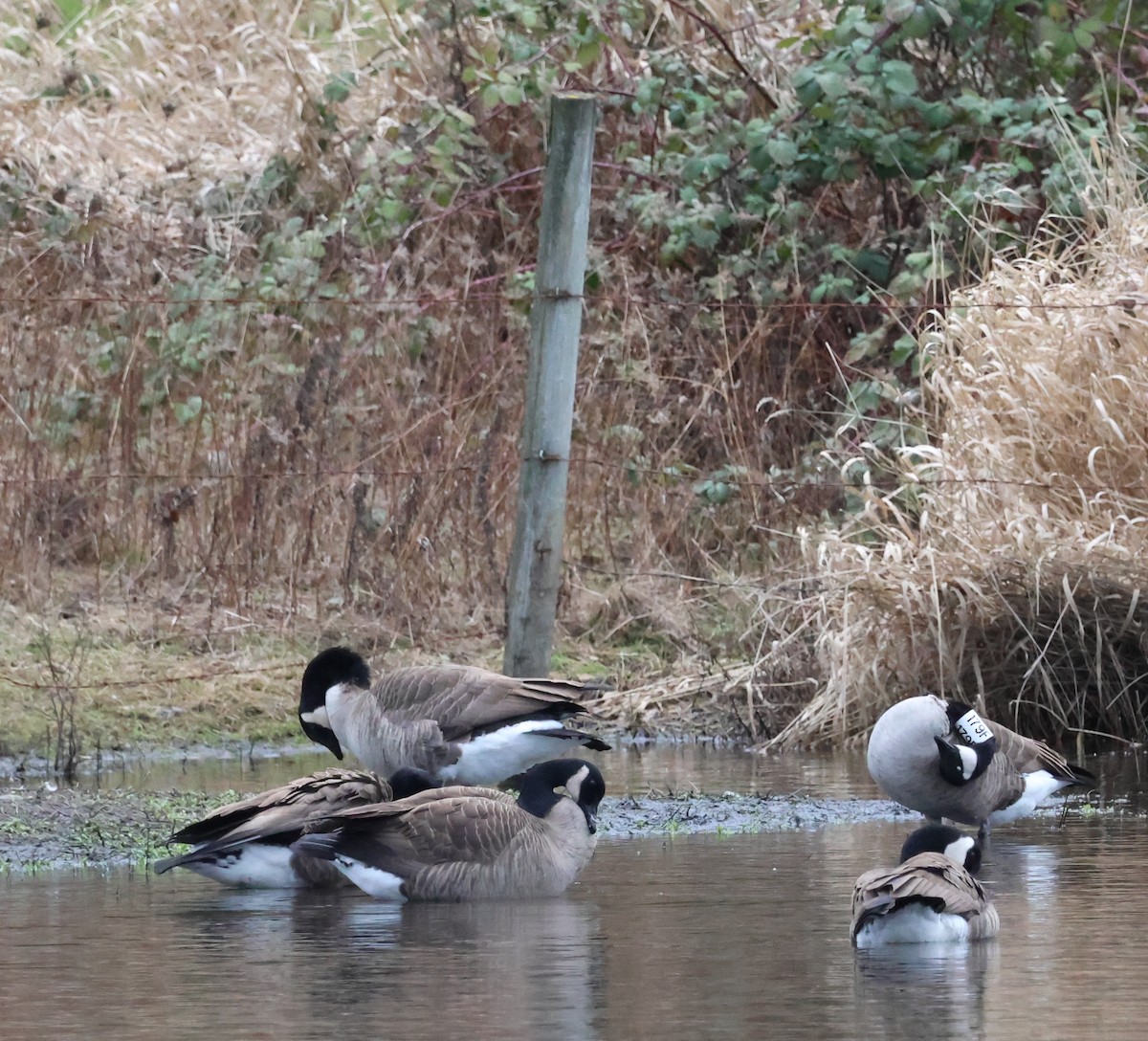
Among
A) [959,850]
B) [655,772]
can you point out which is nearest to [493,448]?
[655,772]

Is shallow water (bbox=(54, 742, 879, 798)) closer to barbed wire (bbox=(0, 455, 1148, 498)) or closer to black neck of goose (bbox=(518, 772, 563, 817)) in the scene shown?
barbed wire (bbox=(0, 455, 1148, 498))

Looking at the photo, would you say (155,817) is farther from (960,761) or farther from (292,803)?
(960,761)

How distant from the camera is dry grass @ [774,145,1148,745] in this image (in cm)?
935

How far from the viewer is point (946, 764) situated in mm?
7242

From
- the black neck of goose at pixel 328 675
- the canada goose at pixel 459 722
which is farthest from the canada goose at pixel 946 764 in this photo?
the black neck of goose at pixel 328 675

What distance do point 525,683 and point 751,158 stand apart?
620 centimetres

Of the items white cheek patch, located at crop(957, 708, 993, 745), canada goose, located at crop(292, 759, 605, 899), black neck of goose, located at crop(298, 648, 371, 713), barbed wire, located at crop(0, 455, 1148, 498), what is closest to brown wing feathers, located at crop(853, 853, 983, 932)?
canada goose, located at crop(292, 759, 605, 899)

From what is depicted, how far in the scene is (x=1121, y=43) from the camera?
41.9 ft

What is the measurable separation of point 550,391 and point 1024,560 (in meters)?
2.22

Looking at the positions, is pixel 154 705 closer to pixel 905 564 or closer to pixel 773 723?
pixel 773 723

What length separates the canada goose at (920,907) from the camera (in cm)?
526

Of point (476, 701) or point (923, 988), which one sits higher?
point (476, 701)

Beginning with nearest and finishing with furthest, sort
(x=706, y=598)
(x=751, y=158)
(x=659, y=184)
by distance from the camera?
1. (x=706, y=598)
2. (x=751, y=158)
3. (x=659, y=184)

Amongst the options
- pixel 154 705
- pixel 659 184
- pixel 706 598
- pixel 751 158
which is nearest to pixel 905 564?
pixel 706 598
